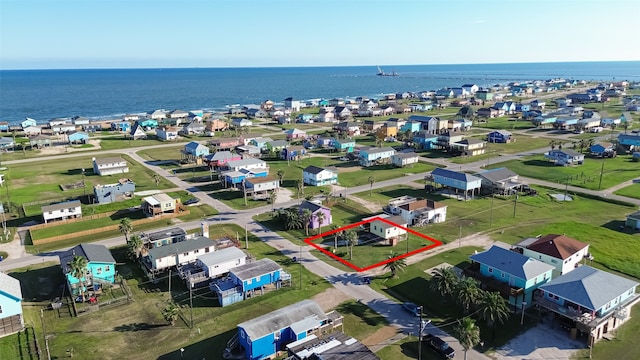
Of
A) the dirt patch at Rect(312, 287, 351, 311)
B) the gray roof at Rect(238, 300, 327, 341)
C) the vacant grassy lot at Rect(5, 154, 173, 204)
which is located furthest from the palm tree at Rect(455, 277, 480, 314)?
the vacant grassy lot at Rect(5, 154, 173, 204)

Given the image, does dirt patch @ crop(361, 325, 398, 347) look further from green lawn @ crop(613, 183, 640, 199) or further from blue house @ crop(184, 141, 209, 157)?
blue house @ crop(184, 141, 209, 157)

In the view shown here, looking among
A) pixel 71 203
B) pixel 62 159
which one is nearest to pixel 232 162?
pixel 71 203

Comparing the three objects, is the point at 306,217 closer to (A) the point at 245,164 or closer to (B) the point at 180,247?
(B) the point at 180,247

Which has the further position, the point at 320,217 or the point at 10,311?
the point at 320,217

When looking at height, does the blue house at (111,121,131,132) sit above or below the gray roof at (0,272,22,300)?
above

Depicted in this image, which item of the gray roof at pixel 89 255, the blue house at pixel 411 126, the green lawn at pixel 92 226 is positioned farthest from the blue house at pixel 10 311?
the blue house at pixel 411 126

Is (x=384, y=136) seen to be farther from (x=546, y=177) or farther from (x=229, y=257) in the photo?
(x=229, y=257)

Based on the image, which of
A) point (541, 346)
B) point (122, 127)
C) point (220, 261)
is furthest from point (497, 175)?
point (122, 127)
